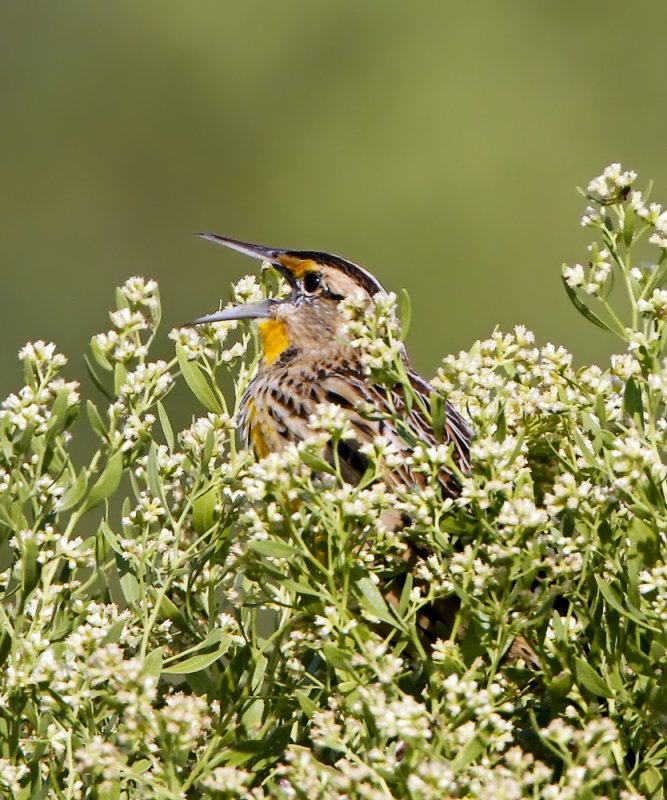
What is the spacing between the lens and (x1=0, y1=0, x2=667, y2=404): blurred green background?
8438mm

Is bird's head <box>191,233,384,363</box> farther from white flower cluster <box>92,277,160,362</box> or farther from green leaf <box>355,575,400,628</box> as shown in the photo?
green leaf <box>355,575,400,628</box>

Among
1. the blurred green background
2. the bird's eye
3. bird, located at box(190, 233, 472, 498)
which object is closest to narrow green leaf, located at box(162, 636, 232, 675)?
bird, located at box(190, 233, 472, 498)

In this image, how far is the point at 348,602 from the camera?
4.33 ft

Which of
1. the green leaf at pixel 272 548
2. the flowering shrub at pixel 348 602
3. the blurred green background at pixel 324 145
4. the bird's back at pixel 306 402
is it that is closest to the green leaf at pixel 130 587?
the flowering shrub at pixel 348 602

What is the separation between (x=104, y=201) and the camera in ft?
32.2

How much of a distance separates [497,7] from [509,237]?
2.55 m

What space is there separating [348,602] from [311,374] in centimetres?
133

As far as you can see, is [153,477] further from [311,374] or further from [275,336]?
[275,336]

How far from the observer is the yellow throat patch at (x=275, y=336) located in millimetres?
2802

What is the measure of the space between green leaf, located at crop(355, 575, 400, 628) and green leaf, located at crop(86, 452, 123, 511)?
0.30m

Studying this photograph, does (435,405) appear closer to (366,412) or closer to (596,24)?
(366,412)

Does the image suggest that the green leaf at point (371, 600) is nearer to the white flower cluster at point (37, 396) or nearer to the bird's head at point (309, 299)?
the white flower cluster at point (37, 396)

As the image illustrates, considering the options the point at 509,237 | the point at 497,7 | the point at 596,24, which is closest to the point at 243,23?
the point at 497,7

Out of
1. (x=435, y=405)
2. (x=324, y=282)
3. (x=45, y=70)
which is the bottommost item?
(x=435, y=405)
